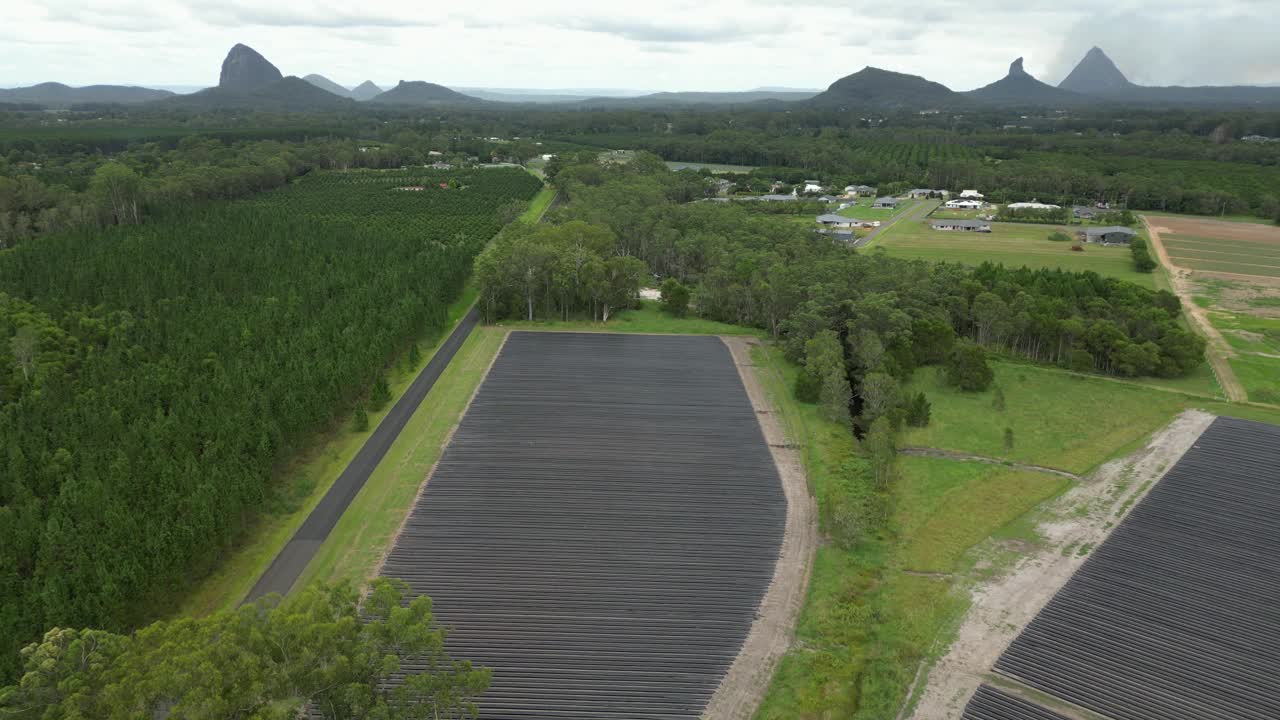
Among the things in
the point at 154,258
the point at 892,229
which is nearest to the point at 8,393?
the point at 154,258

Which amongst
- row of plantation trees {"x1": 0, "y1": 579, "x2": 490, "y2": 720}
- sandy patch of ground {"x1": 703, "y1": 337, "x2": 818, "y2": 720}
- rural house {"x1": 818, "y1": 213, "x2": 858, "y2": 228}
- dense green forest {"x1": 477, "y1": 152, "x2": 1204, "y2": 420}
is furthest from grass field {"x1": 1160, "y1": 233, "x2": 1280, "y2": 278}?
row of plantation trees {"x1": 0, "y1": 579, "x2": 490, "y2": 720}

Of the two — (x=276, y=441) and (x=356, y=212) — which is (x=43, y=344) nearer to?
(x=276, y=441)

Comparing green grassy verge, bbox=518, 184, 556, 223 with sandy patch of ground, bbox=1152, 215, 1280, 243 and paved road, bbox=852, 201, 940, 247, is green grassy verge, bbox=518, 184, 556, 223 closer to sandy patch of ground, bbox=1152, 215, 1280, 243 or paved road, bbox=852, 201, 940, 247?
paved road, bbox=852, 201, 940, 247

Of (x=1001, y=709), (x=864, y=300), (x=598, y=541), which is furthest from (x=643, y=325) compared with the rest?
(x=1001, y=709)

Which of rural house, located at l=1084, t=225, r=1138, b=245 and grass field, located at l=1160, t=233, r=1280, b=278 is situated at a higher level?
rural house, located at l=1084, t=225, r=1138, b=245

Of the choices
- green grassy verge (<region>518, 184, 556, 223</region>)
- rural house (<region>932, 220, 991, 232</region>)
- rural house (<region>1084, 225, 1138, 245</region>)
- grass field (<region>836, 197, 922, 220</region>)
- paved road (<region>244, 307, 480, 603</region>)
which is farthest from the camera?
grass field (<region>836, 197, 922, 220</region>)

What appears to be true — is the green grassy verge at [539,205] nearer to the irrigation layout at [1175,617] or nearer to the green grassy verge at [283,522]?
the green grassy verge at [283,522]
